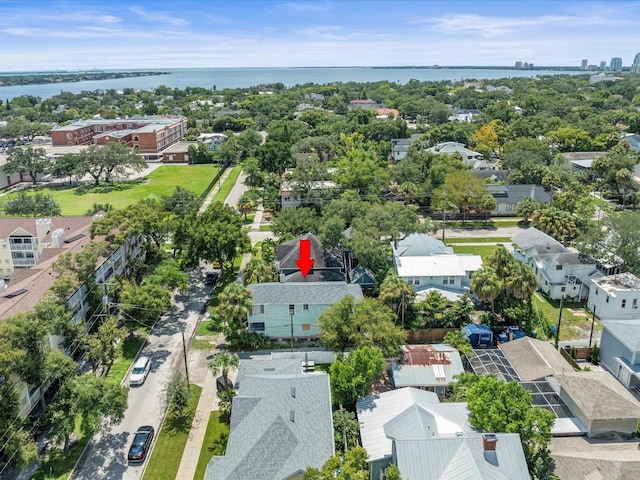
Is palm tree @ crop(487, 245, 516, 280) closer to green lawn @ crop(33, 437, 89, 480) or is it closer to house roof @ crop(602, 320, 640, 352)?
house roof @ crop(602, 320, 640, 352)

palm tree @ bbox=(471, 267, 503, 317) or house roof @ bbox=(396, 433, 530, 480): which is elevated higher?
palm tree @ bbox=(471, 267, 503, 317)

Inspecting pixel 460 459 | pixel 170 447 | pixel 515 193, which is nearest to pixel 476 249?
pixel 515 193

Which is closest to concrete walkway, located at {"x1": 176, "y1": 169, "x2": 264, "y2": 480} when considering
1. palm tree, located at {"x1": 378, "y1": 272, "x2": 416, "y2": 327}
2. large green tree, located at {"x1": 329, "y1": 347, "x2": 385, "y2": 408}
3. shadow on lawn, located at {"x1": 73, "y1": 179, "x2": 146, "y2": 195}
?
large green tree, located at {"x1": 329, "y1": 347, "x2": 385, "y2": 408}

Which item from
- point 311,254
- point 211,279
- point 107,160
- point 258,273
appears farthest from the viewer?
point 107,160

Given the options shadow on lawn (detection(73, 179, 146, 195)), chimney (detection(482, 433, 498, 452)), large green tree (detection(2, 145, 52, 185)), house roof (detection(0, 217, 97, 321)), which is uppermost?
large green tree (detection(2, 145, 52, 185))

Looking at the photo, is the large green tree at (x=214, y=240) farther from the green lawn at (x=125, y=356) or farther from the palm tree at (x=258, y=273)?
the green lawn at (x=125, y=356)

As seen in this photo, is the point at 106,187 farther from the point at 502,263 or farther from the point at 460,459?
the point at 460,459
